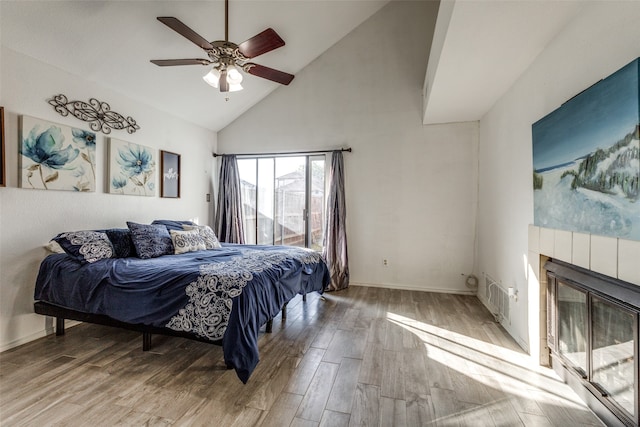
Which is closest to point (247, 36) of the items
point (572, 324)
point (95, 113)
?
point (95, 113)

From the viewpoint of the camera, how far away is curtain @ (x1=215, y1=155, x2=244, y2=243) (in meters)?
5.02

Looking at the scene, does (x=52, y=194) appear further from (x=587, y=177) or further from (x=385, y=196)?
(x=587, y=177)

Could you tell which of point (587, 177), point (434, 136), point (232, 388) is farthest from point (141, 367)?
point (434, 136)

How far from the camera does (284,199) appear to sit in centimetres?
504

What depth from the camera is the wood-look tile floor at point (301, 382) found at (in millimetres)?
1704

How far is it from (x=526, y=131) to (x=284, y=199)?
3488mm

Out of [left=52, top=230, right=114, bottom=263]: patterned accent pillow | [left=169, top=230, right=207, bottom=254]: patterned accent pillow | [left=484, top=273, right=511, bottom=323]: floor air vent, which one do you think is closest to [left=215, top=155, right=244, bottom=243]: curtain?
[left=169, top=230, right=207, bottom=254]: patterned accent pillow

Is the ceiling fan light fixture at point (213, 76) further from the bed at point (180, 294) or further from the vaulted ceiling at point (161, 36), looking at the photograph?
the bed at point (180, 294)

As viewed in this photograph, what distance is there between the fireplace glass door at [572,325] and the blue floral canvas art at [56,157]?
438cm

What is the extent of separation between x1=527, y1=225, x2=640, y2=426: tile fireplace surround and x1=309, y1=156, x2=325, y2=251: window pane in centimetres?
295

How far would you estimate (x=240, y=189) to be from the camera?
513 cm

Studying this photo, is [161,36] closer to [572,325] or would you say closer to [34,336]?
[34,336]

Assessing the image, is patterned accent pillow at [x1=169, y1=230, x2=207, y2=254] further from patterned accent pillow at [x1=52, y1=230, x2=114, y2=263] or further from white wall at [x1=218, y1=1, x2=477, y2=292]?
white wall at [x1=218, y1=1, x2=477, y2=292]

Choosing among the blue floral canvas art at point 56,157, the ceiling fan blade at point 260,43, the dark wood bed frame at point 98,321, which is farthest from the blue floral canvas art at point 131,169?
the ceiling fan blade at point 260,43
